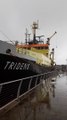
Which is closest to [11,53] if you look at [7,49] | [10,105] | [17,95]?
[7,49]

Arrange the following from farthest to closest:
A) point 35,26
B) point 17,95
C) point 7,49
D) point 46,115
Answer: point 35,26, point 7,49, point 17,95, point 46,115

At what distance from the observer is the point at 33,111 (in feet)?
23.3

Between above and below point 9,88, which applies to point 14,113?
below

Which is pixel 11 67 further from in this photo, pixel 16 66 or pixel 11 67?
pixel 16 66

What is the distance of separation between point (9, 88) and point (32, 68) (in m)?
5.47

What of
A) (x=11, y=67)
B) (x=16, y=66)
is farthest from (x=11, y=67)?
(x=16, y=66)

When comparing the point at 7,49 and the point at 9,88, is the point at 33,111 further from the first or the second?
the point at 7,49

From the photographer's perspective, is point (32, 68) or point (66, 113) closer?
point (66, 113)

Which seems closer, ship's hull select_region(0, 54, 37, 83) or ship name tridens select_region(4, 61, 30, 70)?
ship's hull select_region(0, 54, 37, 83)

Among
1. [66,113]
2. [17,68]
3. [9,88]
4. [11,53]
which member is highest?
[11,53]

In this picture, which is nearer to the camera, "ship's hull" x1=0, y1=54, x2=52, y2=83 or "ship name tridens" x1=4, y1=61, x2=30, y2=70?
"ship's hull" x1=0, y1=54, x2=52, y2=83

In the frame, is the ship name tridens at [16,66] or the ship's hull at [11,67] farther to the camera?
the ship name tridens at [16,66]

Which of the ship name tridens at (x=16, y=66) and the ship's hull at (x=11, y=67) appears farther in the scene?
the ship name tridens at (x=16, y=66)

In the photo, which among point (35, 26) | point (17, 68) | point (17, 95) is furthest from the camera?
point (35, 26)
